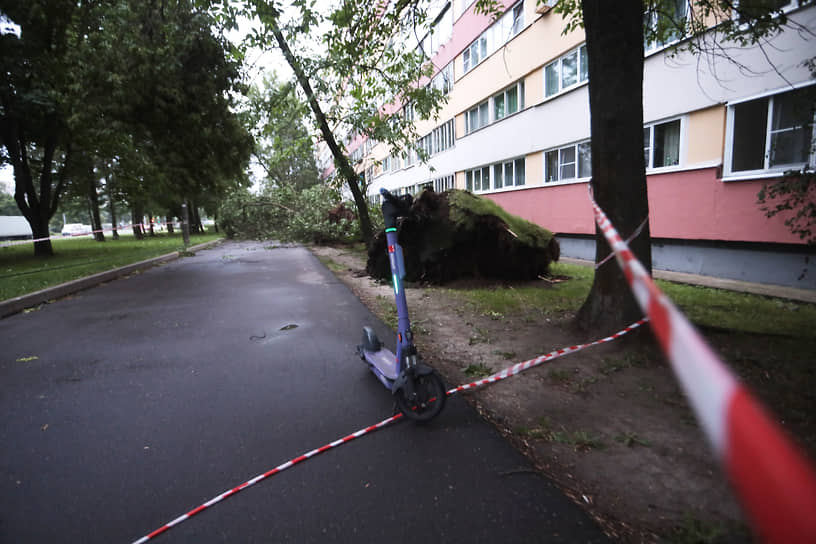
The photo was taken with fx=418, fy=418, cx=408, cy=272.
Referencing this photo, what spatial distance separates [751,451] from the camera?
648 millimetres

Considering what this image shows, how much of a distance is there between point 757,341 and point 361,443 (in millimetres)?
4142

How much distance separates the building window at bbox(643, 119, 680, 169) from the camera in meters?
10.2

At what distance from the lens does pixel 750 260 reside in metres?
8.41

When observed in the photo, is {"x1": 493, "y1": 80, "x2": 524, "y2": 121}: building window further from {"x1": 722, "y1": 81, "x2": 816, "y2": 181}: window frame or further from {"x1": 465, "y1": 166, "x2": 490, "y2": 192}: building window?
{"x1": 722, "y1": 81, "x2": 816, "y2": 181}: window frame

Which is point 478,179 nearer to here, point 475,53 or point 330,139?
point 475,53

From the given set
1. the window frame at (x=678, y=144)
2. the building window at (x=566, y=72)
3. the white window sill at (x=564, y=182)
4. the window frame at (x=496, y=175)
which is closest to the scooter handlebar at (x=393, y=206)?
the window frame at (x=678, y=144)

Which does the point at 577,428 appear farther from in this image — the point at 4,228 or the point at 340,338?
the point at 4,228

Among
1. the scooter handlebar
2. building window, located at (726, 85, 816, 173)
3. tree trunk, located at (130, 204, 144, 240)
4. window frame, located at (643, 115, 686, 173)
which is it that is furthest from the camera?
tree trunk, located at (130, 204, 144, 240)

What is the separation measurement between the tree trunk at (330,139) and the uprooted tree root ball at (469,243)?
14.1 feet

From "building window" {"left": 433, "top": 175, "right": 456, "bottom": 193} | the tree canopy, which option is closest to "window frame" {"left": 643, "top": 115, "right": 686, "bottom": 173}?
the tree canopy

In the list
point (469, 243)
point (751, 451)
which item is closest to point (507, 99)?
point (469, 243)

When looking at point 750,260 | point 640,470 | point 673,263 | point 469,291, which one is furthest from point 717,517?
point 673,263

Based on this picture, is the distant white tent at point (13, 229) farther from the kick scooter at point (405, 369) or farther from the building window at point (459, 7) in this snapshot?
the kick scooter at point (405, 369)

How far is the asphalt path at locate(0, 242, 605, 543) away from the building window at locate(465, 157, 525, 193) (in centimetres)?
1320
